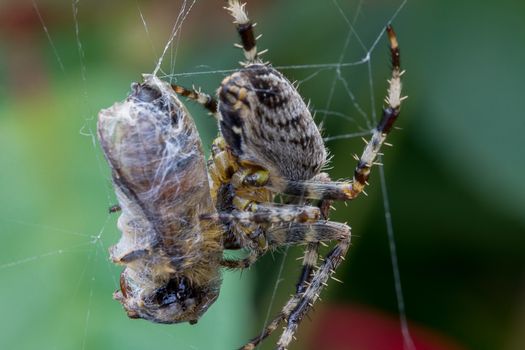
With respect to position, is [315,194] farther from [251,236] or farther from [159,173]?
[159,173]

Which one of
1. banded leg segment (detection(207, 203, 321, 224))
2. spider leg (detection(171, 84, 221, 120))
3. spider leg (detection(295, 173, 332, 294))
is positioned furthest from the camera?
spider leg (detection(295, 173, 332, 294))

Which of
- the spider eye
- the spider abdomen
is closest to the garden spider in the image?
the spider abdomen

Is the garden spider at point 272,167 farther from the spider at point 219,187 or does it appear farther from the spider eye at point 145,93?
the spider eye at point 145,93

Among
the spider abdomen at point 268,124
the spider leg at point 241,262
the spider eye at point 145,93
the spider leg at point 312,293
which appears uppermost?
the spider eye at point 145,93

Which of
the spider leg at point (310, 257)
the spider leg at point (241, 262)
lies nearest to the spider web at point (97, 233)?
the spider leg at point (310, 257)

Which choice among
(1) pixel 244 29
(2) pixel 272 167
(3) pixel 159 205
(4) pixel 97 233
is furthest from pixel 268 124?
(4) pixel 97 233

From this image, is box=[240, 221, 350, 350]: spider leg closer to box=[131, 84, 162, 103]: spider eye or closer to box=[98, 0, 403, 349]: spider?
box=[98, 0, 403, 349]: spider

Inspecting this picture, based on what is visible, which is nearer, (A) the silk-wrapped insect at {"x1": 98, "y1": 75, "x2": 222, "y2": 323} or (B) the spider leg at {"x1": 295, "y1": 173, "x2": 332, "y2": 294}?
(A) the silk-wrapped insect at {"x1": 98, "y1": 75, "x2": 222, "y2": 323}

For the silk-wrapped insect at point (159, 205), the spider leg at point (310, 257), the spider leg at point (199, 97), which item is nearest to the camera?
the silk-wrapped insect at point (159, 205)

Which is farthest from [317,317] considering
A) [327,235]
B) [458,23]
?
[458,23]
